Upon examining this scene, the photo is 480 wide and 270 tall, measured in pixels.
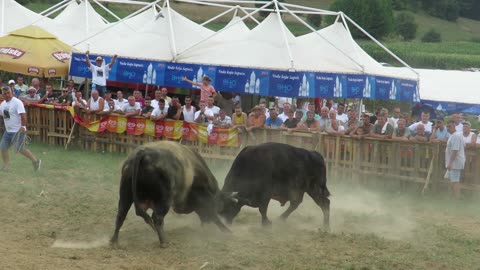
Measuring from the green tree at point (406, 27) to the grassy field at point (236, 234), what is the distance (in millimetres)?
72465

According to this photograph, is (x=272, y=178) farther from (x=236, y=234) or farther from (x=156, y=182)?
(x=156, y=182)

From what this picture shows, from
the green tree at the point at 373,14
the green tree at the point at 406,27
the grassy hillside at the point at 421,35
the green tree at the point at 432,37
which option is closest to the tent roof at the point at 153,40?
the grassy hillside at the point at 421,35

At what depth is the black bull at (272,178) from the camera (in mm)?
12562

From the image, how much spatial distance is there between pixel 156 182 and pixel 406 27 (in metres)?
80.1

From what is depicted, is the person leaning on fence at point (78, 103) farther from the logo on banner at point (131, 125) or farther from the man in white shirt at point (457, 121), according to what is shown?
the man in white shirt at point (457, 121)

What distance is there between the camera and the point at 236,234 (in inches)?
483

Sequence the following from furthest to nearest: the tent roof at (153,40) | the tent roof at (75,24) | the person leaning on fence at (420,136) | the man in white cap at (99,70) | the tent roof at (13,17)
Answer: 1. the tent roof at (13,17)
2. the tent roof at (75,24)
3. the tent roof at (153,40)
4. the man in white cap at (99,70)
5. the person leaning on fence at (420,136)

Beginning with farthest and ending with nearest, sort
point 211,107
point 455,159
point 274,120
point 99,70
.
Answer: point 99,70, point 211,107, point 274,120, point 455,159

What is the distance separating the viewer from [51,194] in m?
14.8

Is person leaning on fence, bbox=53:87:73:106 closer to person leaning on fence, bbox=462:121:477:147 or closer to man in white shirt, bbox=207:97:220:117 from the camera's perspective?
man in white shirt, bbox=207:97:220:117

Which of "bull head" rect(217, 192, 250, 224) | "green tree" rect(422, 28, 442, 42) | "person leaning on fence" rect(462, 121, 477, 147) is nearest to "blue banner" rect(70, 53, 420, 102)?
"person leaning on fence" rect(462, 121, 477, 147)

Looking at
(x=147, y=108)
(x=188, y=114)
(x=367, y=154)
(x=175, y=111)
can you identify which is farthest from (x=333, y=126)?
(x=147, y=108)

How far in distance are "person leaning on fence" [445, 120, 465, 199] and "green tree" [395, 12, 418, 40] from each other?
71258mm

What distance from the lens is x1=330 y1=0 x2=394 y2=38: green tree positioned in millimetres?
82562
